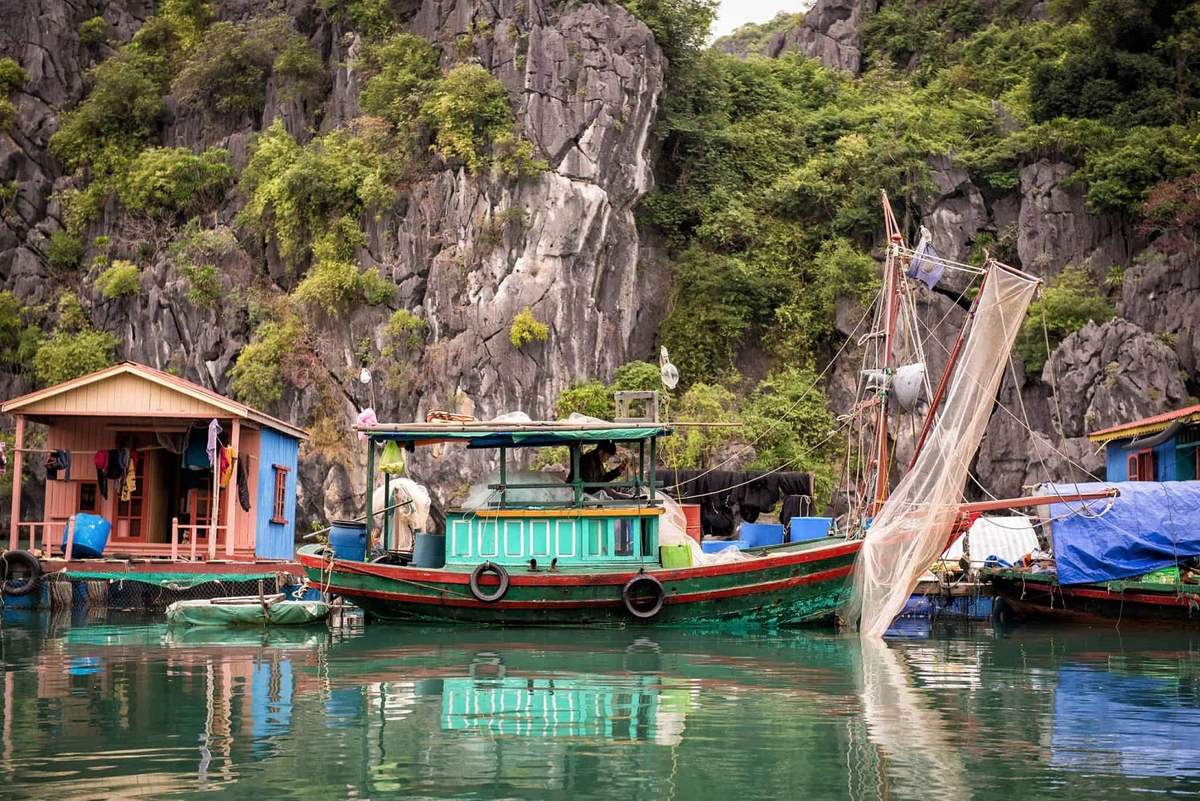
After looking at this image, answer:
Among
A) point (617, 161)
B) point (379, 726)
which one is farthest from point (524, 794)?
point (617, 161)

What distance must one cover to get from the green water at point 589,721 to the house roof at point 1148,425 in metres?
7.67

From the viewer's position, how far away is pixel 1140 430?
82.5 ft

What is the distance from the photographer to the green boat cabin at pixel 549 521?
18375 millimetres

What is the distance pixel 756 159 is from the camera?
39406 millimetres

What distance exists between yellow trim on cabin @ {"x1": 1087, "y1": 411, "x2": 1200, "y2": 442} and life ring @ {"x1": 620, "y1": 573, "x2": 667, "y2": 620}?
10949 millimetres

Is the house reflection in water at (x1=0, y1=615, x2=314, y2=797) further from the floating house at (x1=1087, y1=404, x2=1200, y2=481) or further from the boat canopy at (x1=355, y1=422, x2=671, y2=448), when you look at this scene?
the floating house at (x1=1087, y1=404, x2=1200, y2=481)

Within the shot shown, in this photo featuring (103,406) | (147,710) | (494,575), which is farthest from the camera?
(103,406)

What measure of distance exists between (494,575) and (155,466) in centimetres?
1043

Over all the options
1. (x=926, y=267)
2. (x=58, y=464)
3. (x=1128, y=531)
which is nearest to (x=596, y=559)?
(x=926, y=267)

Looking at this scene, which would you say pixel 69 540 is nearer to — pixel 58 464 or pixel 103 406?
pixel 58 464

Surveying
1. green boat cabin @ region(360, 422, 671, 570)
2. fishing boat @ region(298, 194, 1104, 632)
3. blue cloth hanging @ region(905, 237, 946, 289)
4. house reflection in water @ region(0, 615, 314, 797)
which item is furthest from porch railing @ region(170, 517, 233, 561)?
blue cloth hanging @ region(905, 237, 946, 289)

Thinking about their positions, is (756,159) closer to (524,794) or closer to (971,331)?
(971,331)

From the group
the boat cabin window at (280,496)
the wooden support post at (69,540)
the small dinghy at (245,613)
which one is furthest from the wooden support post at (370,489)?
the boat cabin window at (280,496)

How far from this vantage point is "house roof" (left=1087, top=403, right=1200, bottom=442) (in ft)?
73.6
